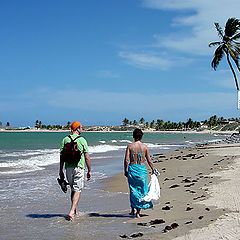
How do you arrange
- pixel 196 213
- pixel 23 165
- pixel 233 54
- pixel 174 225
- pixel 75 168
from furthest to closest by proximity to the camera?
pixel 233 54 < pixel 23 165 < pixel 75 168 < pixel 196 213 < pixel 174 225

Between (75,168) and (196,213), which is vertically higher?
(75,168)

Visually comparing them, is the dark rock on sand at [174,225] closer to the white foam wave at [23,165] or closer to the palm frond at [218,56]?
the white foam wave at [23,165]

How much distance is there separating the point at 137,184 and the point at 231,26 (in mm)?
24759

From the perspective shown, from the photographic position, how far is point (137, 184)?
21.3ft

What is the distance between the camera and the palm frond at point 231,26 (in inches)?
1100

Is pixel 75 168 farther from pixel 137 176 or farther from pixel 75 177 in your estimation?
pixel 137 176

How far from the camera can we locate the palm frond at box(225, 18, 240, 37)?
27.9 meters

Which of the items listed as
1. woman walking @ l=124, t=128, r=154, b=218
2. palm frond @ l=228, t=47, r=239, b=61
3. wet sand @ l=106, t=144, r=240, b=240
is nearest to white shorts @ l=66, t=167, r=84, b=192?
woman walking @ l=124, t=128, r=154, b=218

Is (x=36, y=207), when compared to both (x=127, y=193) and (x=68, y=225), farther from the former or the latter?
(x=127, y=193)

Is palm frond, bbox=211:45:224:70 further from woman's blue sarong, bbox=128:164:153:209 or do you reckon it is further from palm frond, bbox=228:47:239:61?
woman's blue sarong, bbox=128:164:153:209

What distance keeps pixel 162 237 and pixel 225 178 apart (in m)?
5.24

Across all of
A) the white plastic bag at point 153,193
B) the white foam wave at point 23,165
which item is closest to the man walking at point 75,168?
the white plastic bag at point 153,193

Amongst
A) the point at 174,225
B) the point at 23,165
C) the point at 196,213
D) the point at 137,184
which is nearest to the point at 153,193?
the point at 137,184

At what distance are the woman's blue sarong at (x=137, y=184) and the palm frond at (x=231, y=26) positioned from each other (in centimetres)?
2452
